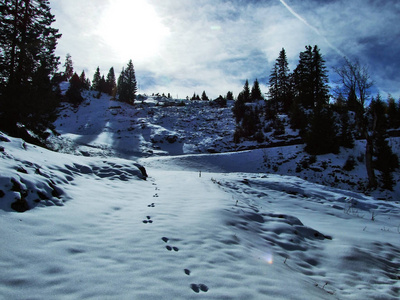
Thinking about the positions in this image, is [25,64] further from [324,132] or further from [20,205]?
[324,132]

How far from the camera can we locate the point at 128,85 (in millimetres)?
58906

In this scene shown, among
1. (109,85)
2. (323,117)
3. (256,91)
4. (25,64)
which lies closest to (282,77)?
(256,91)

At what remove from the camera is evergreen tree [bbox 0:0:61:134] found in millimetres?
13336

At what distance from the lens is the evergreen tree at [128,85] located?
190 ft

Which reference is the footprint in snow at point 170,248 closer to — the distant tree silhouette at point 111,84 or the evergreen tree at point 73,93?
the evergreen tree at point 73,93

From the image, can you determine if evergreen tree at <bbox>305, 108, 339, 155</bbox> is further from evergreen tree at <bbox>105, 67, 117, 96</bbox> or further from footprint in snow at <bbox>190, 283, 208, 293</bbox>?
evergreen tree at <bbox>105, 67, 117, 96</bbox>

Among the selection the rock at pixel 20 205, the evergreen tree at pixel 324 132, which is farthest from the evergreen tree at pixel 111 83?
the rock at pixel 20 205

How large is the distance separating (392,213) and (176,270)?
9.11m

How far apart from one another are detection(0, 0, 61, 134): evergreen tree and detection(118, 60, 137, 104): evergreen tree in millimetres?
43607

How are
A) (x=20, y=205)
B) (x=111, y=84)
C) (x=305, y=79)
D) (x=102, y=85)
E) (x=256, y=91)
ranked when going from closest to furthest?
1. (x=20, y=205)
2. (x=305, y=79)
3. (x=256, y=91)
4. (x=102, y=85)
5. (x=111, y=84)

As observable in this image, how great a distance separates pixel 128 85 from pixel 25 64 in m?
47.2

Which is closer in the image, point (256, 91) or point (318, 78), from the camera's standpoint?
point (318, 78)

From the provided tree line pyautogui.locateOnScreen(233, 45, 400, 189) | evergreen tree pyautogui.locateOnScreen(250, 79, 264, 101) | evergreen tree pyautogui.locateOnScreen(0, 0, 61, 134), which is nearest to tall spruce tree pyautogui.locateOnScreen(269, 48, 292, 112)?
tree line pyautogui.locateOnScreen(233, 45, 400, 189)

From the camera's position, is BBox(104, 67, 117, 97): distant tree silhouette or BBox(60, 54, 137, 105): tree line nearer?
BBox(60, 54, 137, 105): tree line
